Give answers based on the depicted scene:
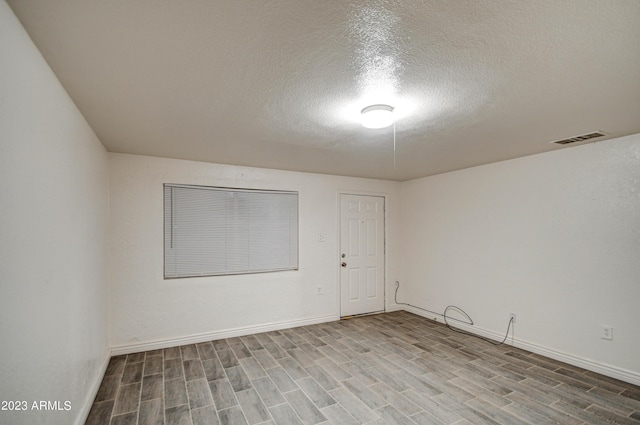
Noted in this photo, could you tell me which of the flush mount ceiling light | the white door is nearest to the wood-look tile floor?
the white door

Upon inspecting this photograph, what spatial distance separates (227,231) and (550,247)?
13.0 ft

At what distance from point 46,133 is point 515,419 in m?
3.64

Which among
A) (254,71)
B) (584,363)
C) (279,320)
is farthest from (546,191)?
(279,320)

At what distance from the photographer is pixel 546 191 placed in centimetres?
340

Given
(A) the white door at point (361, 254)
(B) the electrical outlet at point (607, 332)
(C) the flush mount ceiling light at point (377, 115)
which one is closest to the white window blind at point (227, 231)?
(A) the white door at point (361, 254)

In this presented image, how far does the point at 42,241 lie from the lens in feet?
5.02

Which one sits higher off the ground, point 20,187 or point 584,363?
point 20,187

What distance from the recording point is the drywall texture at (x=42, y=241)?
119 cm

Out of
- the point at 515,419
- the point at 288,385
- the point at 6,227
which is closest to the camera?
the point at 6,227

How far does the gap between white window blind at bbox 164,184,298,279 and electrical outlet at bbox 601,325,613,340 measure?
11.7 ft

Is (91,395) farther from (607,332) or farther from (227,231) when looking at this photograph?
(607,332)

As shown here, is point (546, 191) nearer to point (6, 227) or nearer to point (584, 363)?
point (584, 363)

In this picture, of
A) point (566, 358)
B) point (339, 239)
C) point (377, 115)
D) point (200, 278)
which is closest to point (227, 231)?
point (200, 278)

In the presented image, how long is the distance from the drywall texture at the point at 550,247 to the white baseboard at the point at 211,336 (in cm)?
→ 211
